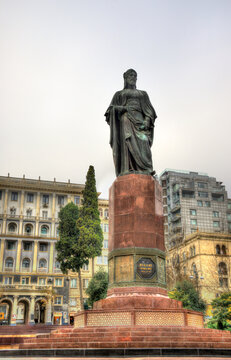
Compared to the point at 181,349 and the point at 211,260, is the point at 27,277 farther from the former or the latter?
the point at 181,349

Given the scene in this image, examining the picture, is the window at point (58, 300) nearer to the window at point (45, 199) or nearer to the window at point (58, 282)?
the window at point (58, 282)

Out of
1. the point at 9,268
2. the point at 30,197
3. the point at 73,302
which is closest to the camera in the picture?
the point at 9,268

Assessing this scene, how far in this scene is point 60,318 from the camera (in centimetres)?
5966

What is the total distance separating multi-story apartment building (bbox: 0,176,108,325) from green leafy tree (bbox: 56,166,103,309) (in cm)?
1362

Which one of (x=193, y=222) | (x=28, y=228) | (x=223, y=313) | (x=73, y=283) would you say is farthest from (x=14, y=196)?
(x=223, y=313)

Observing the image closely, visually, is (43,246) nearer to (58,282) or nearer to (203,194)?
(58,282)

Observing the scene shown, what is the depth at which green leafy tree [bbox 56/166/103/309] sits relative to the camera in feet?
152

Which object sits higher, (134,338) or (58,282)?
(58,282)

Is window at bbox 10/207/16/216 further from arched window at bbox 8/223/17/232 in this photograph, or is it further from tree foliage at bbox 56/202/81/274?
tree foliage at bbox 56/202/81/274

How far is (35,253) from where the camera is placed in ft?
213

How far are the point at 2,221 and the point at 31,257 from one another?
816 centimetres

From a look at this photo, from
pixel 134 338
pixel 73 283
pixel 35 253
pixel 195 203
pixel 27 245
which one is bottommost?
pixel 134 338

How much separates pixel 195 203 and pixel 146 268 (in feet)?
227

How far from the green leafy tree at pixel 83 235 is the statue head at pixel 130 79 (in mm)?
32158
